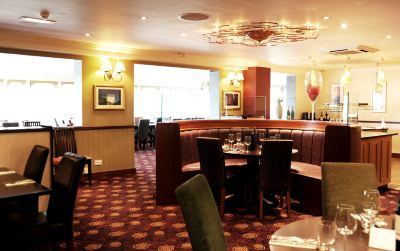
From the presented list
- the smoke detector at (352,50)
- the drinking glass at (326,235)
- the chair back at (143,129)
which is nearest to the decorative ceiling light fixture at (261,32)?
the smoke detector at (352,50)

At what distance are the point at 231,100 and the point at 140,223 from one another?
18.5 ft

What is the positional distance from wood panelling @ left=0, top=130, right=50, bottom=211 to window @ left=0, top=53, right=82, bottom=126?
22.2 feet

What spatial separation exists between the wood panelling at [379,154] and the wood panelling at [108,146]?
435 centimetres

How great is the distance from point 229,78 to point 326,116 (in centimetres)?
392

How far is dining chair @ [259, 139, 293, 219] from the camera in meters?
4.37

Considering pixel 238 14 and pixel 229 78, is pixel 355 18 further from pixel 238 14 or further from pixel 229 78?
pixel 229 78

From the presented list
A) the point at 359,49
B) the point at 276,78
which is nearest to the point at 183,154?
the point at 359,49

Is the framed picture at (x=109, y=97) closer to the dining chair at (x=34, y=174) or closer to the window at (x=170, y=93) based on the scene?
the dining chair at (x=34, y=174)

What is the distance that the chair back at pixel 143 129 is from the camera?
10742mm

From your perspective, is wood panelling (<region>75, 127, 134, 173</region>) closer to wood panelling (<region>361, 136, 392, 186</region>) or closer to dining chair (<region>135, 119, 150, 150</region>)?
dining chair (<region>135, 119, 150, 150</region>)

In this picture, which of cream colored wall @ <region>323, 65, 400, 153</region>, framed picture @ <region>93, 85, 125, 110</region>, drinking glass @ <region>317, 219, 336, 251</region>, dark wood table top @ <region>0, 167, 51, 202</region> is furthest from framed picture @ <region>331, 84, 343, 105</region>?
drinking glass @ <region>317, 219, 336, 251</region>

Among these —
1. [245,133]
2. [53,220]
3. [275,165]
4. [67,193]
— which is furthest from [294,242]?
[245,133]

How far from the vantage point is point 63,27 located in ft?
17.8

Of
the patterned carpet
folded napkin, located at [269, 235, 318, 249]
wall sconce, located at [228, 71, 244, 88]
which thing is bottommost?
the patterned carpet
